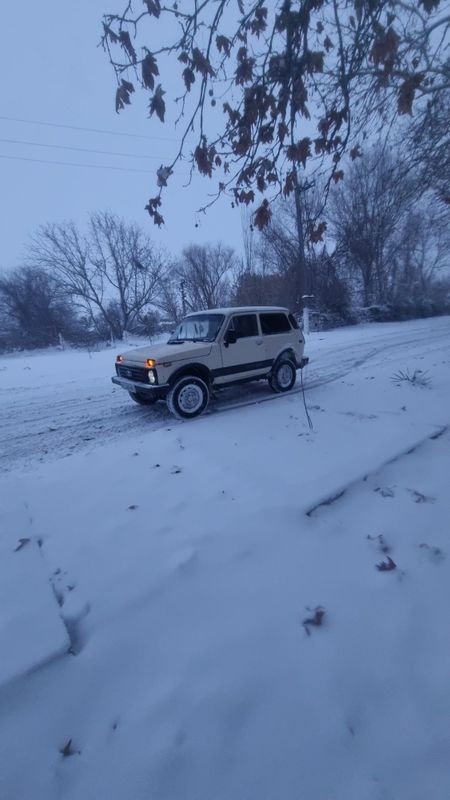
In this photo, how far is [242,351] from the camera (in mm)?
6465

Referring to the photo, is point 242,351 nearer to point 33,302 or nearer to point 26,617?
point 26,617

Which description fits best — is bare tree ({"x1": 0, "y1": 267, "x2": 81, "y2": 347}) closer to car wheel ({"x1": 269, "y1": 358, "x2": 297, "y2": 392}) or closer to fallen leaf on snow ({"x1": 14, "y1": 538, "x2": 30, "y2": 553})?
car wheel ({"x1": 269, "y1": 358, "x2": 297, "y2": 392})

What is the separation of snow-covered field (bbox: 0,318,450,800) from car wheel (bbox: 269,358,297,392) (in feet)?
8.96

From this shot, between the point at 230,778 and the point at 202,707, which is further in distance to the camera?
the point at 202,707

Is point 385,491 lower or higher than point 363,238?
lower

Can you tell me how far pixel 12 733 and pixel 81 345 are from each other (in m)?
22.8

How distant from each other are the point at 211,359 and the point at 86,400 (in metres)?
3.38

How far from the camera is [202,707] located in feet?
5.54

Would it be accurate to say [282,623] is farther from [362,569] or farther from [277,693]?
[362,569]

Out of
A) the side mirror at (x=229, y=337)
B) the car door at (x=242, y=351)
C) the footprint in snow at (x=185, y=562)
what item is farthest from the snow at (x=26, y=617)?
the side mirror at (x=229, y=337)

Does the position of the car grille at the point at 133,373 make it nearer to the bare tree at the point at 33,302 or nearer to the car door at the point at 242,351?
the car door at the point at 242,351

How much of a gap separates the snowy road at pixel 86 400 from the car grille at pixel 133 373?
0.77m

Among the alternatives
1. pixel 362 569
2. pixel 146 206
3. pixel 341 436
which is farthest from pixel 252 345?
pixel 362 569

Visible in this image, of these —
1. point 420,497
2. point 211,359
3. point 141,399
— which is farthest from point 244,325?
Result: point 420,497
